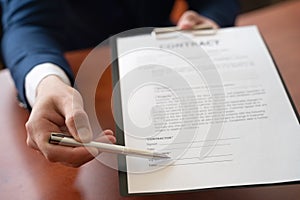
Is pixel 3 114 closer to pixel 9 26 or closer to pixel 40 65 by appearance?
pixel 40 65

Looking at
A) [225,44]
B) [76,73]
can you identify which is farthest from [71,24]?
[225,44]

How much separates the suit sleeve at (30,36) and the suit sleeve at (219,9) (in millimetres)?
302

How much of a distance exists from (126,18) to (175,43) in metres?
0.34

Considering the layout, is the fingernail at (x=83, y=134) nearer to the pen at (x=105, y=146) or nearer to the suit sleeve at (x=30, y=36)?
the pen at (x=105, y=146)

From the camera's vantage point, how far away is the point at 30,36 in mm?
791

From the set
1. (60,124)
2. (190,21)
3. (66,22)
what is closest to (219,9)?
(190,21)

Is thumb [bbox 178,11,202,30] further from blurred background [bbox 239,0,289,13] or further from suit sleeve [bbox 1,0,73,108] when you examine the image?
blurred background [bbox 239,0,289,13]

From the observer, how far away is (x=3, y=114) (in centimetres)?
73

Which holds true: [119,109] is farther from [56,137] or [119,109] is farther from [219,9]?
[219,9]

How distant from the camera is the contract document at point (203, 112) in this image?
0.53 meters

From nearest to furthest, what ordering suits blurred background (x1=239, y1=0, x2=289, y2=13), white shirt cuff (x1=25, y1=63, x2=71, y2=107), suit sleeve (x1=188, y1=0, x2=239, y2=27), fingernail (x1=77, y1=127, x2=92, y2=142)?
fingernail (x1=77, y1=127, x2=92, y2=142), white shirt cuff (x1=25, y1=63, x2=71, y2=107), suit sleeve (x1=188, y1=0, x2=239, y2=27), blurred background (x1=239, y1=0, x2=289, y2=13)

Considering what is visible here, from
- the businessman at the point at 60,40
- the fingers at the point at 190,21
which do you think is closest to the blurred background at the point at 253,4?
the businessman at the point at 60,40

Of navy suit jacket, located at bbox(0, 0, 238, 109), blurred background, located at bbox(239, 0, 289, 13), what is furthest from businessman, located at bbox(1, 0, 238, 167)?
blurred background, located at bbox(239, 0, 289, 13)

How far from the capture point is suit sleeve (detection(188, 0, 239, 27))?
34.9 inches
